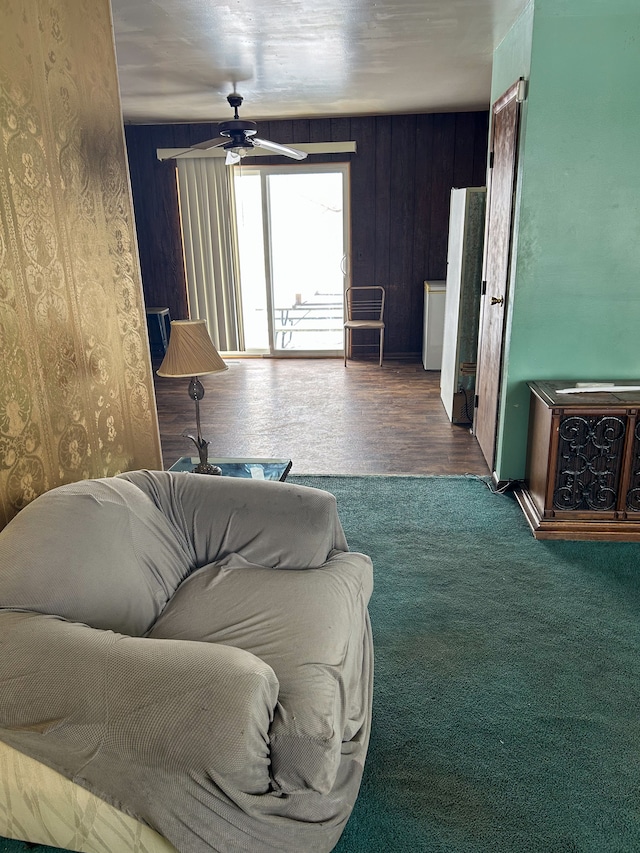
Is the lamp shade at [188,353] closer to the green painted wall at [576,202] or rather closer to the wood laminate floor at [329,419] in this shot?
A: the wood laminate floor at [329,419]

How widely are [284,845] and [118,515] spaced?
3.13 feet

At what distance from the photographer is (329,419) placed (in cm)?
494

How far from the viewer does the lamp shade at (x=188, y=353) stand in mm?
2521

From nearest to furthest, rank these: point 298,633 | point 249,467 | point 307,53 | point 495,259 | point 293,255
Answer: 1. point 298,633
2. point 249,467
3. point 495,259
4. point 307,53
5. point 293,255

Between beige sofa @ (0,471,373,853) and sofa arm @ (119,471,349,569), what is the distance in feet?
0.39

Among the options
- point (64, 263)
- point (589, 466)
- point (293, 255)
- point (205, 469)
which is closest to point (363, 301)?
point (293, 255)

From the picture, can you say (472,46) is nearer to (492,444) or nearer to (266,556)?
(492,444)

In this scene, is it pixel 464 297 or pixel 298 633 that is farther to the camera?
pixel 464 297

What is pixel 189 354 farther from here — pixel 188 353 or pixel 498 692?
pixel 498 692

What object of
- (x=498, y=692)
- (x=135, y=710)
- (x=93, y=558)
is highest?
(x=93, y=558)

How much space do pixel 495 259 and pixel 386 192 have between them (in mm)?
3330

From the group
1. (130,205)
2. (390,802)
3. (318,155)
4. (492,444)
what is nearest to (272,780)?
(390,802)

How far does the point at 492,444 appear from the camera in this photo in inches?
148

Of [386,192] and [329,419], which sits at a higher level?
[386,192]
